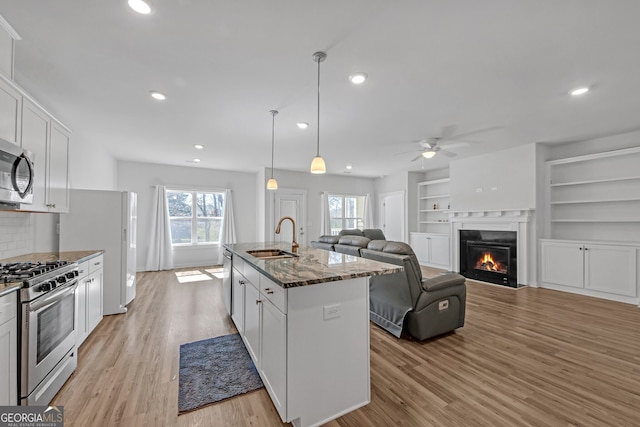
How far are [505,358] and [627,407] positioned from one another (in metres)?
0.76

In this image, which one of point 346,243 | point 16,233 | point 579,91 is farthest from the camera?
point 346,243

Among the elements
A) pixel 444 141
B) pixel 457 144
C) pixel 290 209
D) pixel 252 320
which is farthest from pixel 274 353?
pixel 290 209

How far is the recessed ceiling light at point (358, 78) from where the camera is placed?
2.60 meters

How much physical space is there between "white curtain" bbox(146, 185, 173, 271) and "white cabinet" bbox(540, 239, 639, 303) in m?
8.14

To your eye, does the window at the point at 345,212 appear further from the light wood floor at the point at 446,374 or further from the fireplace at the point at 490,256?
the light wood floor at the point at 446,374

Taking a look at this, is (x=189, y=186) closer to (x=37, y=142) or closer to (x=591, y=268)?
(x=37, y=142)

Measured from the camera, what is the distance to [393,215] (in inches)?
333

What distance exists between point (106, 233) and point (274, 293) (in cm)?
330

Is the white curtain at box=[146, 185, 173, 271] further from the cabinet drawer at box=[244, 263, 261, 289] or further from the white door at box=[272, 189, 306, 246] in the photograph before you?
the cabinet drawer at box=[244, 263, 261, 289]

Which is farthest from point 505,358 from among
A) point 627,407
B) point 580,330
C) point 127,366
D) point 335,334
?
point 127,366

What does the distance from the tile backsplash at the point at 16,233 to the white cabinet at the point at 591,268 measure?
300 inches

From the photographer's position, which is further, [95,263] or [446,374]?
[95,263]

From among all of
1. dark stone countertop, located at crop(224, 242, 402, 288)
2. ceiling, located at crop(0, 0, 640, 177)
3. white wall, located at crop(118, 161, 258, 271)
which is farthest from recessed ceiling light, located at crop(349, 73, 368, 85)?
white wall, located at crop(118, 161, 258, 271)

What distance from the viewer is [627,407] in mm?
1876
